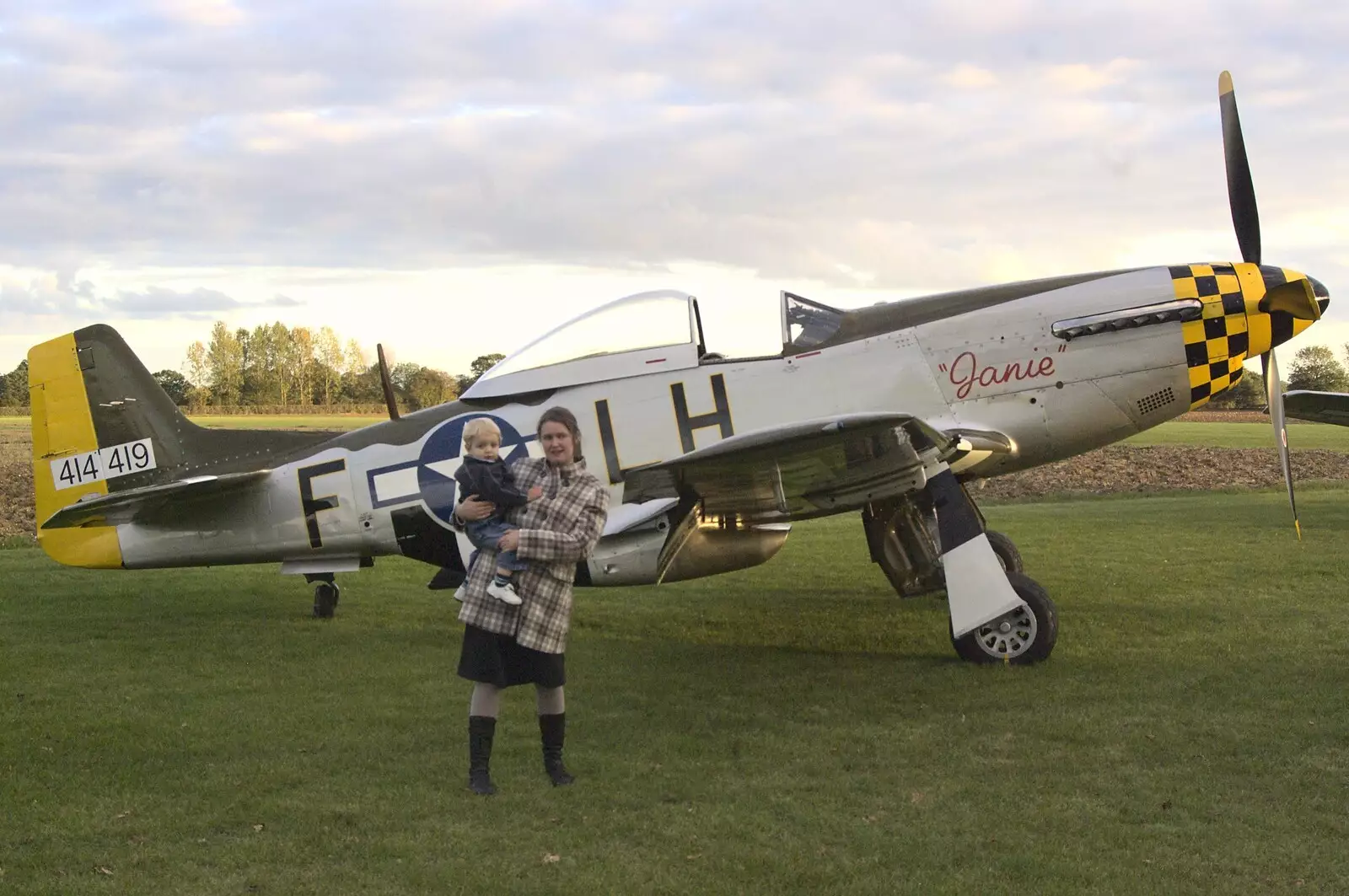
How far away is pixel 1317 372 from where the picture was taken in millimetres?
56000

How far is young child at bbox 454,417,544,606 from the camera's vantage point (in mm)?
4535

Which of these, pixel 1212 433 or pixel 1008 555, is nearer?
pixel 1008 555

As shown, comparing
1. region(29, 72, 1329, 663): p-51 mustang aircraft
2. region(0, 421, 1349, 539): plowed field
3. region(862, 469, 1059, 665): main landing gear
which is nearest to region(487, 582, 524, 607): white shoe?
region(29, 72, 1329, 663): p-51 mustang aircraft

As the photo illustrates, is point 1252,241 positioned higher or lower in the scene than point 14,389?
lower

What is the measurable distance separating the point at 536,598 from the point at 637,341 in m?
3.27

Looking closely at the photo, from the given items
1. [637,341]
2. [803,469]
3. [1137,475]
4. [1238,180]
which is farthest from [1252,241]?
[1137,475]

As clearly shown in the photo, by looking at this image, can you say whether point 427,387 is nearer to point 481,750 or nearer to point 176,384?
point 176,384

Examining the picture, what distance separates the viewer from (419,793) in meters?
4.71

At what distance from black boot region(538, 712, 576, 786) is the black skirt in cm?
17

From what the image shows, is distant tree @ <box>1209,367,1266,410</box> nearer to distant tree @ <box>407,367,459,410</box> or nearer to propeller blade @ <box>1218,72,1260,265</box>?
distant tree @ <box>407,367,459,410</box>

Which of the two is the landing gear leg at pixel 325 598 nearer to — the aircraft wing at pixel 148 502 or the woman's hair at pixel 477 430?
the aircraft wing at pixel 148 502

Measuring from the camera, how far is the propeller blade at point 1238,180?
7750 millimetres

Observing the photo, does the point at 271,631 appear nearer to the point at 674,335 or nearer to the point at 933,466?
the point at 674,335

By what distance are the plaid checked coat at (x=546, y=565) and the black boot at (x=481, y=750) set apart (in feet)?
1.31
